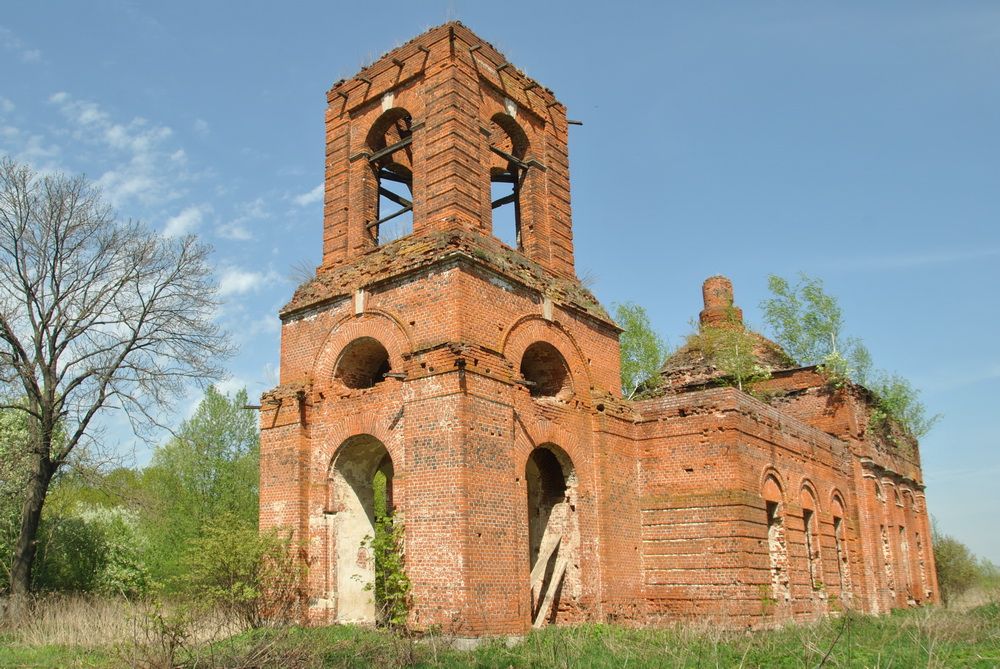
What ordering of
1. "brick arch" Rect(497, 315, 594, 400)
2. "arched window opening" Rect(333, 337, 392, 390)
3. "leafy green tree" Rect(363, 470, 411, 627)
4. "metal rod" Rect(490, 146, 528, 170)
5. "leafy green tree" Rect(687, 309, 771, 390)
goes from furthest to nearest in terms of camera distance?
"leafy green tree" Rect(687, 309, 771, 390) → "metal rod" Rect(490, 146, 528, 170) → "arched window opening" Rect(333, 337, 392, 390) → "brick arch" Rect(497, 315, 594, 400) → "leafy green tree" Rect(363, 470, 411, 627)

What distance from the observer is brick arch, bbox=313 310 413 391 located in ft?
42.4

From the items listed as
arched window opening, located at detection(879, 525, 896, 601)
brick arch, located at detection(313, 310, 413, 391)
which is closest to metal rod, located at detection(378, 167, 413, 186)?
brick arch, located at detection(313, 310, 413, 391)

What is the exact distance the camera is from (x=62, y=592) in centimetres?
1825

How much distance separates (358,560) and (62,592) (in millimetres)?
8935

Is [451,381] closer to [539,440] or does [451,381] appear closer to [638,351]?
[539,440]

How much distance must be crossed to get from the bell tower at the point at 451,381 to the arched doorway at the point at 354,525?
0.03 m

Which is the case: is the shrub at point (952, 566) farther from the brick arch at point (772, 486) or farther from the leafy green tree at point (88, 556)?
the leafy green tree at point (88, 556)

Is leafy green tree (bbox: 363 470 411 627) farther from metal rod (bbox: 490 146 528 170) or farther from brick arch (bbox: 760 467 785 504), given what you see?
brick arch (bbox: 760 467 785 504)

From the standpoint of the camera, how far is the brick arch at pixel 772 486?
15.4 meters

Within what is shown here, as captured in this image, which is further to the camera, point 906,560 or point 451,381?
point 906,560

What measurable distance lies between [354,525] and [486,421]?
322 cm

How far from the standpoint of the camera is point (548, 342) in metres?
14.1

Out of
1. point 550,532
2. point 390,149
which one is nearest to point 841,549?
point 550,532

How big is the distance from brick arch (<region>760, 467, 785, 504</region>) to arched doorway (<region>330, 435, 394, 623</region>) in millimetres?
6974
